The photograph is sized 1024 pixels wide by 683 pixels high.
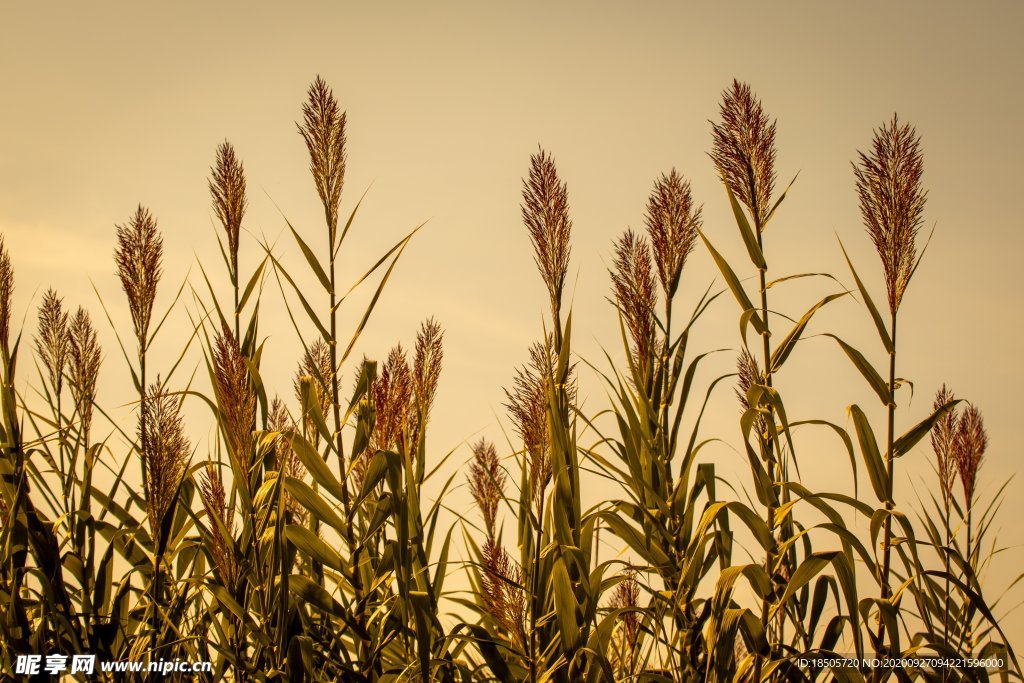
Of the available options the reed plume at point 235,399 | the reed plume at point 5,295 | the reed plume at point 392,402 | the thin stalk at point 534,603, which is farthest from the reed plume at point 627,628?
the reed plume at point 5,295

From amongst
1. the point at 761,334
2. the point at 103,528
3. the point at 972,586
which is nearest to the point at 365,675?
the point at 103,528

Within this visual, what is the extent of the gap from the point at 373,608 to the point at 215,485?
494 mm

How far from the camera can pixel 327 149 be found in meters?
2.16

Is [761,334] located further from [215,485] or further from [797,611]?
[215,485]

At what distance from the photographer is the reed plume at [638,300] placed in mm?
2139

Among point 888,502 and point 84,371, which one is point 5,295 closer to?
point 84,371

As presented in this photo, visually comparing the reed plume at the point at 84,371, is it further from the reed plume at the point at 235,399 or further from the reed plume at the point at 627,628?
the reed plume at the point at 627,628

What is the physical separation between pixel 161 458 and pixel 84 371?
47cm

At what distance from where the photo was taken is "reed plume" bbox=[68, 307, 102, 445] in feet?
7.27

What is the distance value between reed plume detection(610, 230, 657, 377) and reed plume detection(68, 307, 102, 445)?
1.36 meters

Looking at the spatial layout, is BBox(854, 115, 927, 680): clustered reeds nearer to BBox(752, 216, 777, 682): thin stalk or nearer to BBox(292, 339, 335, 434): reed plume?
BBox(752, 216, 777, 682): thin stalk

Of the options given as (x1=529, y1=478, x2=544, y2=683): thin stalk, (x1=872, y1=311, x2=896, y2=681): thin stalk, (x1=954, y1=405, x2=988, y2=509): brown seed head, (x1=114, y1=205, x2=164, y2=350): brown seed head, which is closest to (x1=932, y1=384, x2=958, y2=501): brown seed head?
(x1=954, y1=405, x2=988, y2=509): brown seed head

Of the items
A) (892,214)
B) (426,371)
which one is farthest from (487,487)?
(892,214)

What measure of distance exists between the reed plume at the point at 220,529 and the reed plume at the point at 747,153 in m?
1.42
